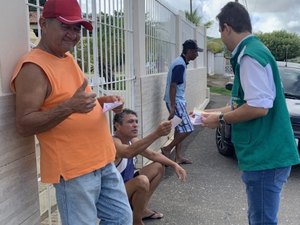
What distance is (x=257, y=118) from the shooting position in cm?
254

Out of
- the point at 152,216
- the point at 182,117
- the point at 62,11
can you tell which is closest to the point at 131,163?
the point at 152,216

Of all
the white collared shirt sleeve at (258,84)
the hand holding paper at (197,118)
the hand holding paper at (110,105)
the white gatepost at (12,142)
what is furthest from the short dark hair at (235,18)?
the white gatepost at (12,142)

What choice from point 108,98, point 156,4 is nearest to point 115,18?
point 108,98

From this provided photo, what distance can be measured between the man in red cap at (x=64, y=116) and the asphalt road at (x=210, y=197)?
1.98 m

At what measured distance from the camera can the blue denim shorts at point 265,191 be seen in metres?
2.61

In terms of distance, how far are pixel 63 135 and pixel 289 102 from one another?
471cm

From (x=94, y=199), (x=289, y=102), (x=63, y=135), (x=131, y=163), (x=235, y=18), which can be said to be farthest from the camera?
(x=289, y=102)

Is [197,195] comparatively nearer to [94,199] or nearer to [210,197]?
[210,197]

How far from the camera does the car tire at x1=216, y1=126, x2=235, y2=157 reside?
6543 mm

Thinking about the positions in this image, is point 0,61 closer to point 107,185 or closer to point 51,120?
point 51,120

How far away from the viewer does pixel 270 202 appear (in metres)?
2.62

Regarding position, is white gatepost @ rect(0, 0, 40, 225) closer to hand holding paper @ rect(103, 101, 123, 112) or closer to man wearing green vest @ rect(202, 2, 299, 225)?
hand holding paper @ rect(103, 101, 123, 112)

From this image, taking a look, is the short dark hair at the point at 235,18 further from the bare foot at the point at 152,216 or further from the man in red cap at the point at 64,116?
the bare foot at the point at 152,216

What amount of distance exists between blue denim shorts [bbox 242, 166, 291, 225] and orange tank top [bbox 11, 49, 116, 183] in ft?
3.59
